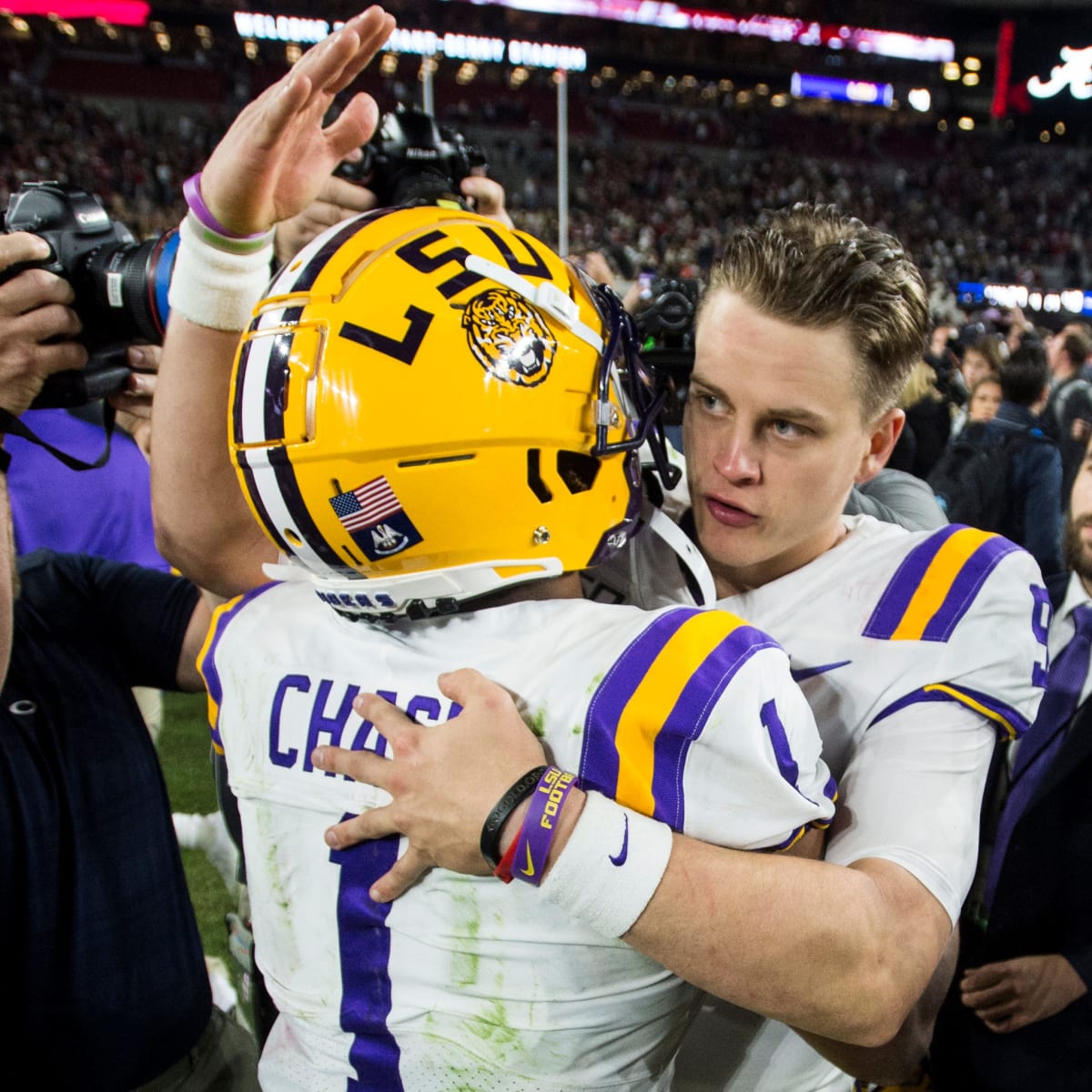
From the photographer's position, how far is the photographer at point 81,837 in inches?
63.2

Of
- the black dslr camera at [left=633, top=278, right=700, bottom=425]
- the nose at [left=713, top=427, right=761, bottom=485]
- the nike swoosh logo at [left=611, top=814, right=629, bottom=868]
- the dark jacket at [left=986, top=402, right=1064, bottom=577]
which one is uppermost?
the black dslr camera at [left=633, top=278, right=700, bottom=425]

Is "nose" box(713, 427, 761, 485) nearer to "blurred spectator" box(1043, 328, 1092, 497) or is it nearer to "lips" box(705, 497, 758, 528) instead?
"lips" box(705, 497, 758, 528)

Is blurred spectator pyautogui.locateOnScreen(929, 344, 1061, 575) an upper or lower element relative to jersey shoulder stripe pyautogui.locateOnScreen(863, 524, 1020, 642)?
lower

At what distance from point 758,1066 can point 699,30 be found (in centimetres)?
3528

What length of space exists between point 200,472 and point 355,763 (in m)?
0.63

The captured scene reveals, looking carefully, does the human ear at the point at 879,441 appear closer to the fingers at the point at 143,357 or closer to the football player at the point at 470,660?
the football player at the point at 470,660

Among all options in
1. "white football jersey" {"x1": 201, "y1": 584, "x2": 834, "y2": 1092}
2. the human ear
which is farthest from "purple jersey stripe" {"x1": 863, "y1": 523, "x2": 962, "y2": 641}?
"white football jersey" {"x1": 201, "y1": 584, "x2": 834, "y2": 1092}

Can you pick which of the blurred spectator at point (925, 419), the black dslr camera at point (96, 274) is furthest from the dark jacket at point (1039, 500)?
the black dslr camera at point (96, 274)

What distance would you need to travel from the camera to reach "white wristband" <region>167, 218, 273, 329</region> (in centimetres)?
147

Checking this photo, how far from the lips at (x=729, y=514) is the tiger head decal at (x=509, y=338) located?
49cm

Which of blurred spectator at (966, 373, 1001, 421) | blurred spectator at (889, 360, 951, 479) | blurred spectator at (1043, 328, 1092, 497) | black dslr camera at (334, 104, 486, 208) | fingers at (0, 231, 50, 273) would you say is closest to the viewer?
fingers at (0, 231, 50, 273)

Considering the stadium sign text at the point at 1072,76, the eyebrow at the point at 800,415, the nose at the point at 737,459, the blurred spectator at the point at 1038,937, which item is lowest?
the blurred spectator at the point at 1038,937

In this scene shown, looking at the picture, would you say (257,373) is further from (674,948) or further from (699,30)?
(699,30)

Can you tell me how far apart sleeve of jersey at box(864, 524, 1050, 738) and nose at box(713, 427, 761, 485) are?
0.87ft
